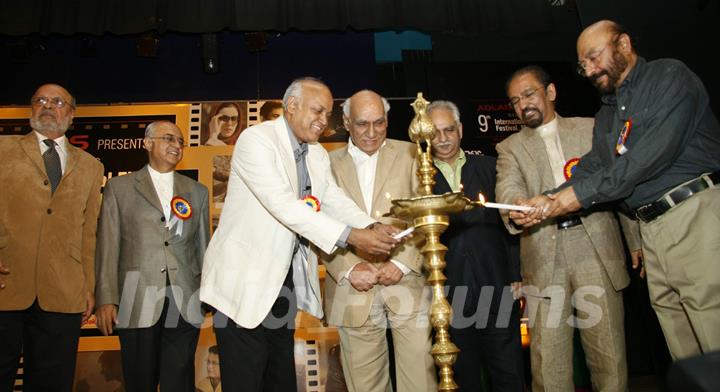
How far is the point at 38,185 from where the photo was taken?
2740 mm

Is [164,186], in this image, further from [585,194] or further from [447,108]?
[585,194]

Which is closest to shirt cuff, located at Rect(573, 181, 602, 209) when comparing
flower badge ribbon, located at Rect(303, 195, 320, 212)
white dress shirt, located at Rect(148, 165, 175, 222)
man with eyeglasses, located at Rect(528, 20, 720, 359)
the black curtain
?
man with eyeglasses, located at Rect(528, 20, 720, 359)

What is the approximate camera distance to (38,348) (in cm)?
252

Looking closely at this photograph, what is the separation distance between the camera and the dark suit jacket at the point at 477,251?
2.79m

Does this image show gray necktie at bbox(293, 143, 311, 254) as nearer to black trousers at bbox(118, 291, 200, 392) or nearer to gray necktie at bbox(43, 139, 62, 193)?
black trousers at bbox(118, 291, 200, 392)

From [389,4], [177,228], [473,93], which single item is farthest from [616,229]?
[389,4]

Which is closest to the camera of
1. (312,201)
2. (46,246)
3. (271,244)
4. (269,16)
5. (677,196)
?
(677,196)

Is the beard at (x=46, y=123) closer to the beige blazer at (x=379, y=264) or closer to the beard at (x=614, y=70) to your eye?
the beige blazer at (x=379, y=264)

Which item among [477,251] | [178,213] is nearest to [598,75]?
[477,251]

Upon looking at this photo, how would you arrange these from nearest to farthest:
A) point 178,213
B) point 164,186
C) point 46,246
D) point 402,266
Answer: point 402,266, point 46,246, point 178,213, point 164,186

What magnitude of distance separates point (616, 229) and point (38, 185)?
3.05 meters

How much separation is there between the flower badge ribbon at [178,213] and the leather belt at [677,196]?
2488 millimetres

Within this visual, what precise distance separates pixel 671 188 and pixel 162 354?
8.80 ft

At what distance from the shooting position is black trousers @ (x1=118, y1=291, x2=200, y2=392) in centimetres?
271
